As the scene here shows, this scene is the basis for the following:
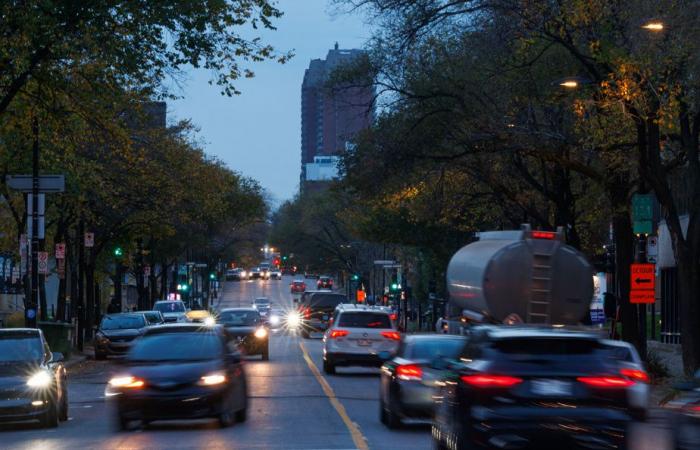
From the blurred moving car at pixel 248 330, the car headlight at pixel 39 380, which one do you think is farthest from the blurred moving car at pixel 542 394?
the blurred moving car at pixel 248 330

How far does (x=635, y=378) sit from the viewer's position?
1165 cm

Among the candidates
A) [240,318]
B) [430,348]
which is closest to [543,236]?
[430,348]

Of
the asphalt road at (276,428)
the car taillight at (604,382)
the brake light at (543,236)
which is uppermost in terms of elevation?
the brake light at (543,236)

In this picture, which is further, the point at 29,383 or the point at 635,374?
the point at 29,383

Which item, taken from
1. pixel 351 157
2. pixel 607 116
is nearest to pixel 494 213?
pixel 351 157

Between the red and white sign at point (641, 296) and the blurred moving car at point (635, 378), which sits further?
the red and white sign at point (641, 296)

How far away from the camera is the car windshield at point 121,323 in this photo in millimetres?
43562

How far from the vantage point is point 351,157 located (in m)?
35.5

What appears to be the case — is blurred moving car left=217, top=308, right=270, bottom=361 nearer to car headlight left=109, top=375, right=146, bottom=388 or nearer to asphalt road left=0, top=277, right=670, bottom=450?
asphalt road left=0, top=277, right=670, bottom=450

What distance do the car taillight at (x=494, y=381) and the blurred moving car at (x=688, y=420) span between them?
1610mm

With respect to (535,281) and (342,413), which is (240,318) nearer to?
(342,413)

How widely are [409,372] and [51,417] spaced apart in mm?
6060

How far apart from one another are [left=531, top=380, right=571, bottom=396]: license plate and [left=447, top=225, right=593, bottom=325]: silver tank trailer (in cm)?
950

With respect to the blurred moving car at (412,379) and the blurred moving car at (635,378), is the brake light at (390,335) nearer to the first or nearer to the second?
the blurred moving car at (412,379)
